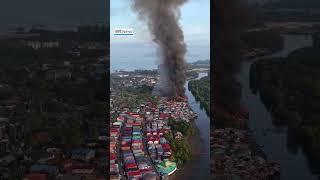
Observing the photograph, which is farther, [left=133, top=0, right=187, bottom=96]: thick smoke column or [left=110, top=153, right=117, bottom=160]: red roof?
[left=110, top=153, right=117, bottom=160]: red roof

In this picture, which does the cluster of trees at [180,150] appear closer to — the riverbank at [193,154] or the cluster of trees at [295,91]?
the riverbank at [193,154]

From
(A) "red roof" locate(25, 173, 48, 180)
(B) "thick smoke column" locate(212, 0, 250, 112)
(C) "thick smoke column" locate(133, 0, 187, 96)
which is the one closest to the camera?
(C) "thick smoke column" locate(133, 0, 187, 96)

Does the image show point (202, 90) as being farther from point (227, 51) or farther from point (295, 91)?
point (295, 91)

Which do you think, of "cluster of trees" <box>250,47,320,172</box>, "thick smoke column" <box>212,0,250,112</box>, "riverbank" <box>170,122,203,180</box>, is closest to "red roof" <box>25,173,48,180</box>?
"riverbank" <box>170,122,203,180</box>

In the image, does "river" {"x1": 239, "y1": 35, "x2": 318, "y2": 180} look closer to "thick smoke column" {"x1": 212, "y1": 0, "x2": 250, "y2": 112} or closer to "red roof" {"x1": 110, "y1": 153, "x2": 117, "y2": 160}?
"thick smoke column" {"x1": 212, "y1": 0, "x2": 250, "y2": 112}

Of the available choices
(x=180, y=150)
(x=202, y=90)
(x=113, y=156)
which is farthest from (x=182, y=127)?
(x=113, y=156)

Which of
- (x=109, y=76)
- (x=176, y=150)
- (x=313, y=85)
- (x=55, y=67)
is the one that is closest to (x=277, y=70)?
(x=313, y=85)
